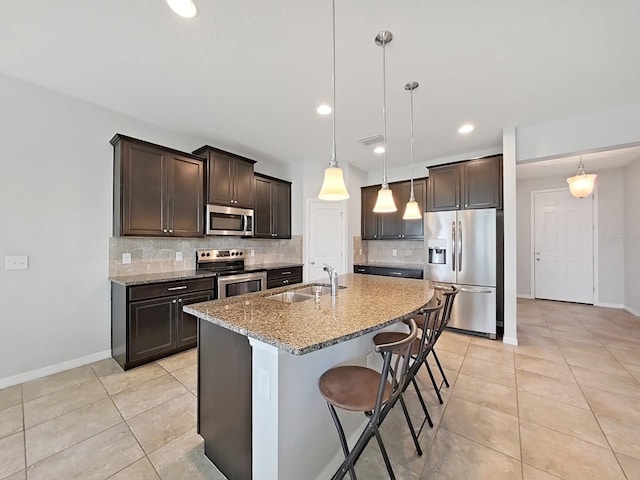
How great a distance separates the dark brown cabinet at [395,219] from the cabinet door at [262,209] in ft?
6.24

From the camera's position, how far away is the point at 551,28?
180 centimetres

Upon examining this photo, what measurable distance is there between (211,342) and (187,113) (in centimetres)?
265

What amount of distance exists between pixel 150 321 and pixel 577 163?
281 inches

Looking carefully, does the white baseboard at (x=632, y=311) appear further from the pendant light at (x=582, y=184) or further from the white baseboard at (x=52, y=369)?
→ the white baseboard at (x=52, y=369)

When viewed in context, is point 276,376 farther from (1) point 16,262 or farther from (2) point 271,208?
(2) point 271,208

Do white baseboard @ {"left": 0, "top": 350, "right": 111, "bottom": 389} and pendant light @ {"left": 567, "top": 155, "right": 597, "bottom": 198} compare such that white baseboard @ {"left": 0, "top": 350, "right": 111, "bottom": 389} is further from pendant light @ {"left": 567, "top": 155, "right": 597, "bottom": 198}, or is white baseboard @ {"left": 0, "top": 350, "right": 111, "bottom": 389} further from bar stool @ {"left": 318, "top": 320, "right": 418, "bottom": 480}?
pendant light @ {"left": 567, "top": 155, "right": 597, "bottom": 198}

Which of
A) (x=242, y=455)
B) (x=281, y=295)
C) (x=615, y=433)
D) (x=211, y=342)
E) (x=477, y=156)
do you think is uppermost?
(x=477, y=156)

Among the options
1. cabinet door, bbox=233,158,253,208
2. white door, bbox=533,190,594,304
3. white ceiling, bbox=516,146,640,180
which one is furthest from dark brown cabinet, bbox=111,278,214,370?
white door, bbox=533,190,594,304

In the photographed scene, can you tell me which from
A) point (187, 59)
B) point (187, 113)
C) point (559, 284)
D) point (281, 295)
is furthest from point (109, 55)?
point (559, 284)

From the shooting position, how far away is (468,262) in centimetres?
370

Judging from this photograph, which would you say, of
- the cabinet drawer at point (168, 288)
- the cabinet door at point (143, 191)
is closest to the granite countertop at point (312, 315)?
the cabinet drawer at point (168, 288)

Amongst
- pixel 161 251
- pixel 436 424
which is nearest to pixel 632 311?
pixel 436 424

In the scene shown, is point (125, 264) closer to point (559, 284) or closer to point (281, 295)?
point (281, 295)

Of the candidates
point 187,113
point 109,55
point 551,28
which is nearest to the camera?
point 551,28
